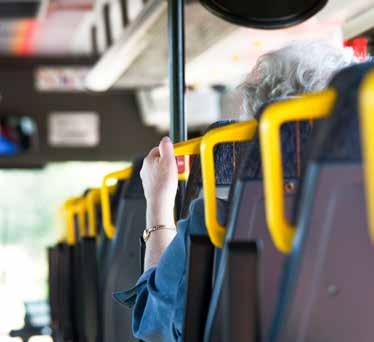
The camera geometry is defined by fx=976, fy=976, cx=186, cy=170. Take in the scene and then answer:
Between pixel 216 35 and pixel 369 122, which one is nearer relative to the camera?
pixel 369 122

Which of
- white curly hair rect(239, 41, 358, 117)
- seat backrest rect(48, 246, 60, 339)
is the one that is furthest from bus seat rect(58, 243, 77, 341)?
white curly hair rect(239, 41, 358, 117)

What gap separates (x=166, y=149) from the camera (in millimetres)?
2020

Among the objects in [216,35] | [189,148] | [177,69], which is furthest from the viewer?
[216,35]

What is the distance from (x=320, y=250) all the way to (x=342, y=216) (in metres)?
0.05

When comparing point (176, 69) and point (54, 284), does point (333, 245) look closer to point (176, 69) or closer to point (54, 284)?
point (176, 69)

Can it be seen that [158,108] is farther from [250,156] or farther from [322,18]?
[250,156]

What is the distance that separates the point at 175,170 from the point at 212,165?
1.53 feet

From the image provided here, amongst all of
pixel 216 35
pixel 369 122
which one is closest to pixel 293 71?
pixel 369 122

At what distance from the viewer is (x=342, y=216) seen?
4.12ft

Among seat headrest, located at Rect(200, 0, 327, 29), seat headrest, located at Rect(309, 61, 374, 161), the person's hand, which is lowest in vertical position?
the person's hand

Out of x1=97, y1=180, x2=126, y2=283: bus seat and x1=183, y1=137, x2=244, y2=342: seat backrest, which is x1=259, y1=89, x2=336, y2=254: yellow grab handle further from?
x1=97, y1=180, x2=126, y2=283: bus seat

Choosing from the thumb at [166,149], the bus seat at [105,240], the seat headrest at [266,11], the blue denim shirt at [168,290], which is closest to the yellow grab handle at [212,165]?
the blue denim shirt at [168,290]

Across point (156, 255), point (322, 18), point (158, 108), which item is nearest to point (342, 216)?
point (156, 255)

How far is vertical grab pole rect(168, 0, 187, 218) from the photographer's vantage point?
2.66 m
